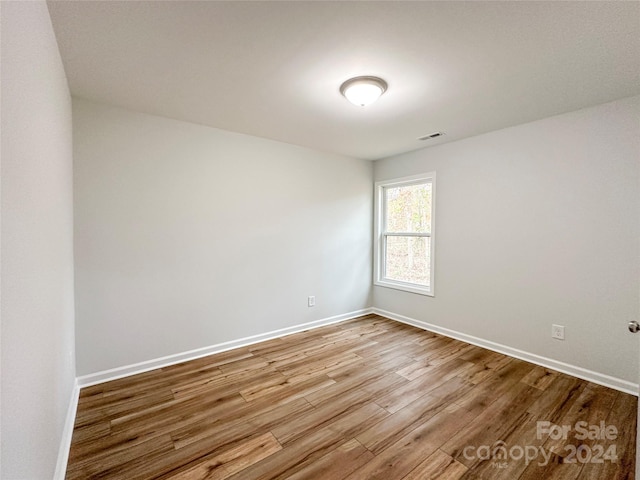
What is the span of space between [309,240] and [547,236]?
255cm

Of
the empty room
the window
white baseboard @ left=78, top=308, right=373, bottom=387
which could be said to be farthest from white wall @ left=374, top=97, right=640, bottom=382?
white baseboard @ left=78, top=308, right=373, bottom=387

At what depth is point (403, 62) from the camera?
180cm

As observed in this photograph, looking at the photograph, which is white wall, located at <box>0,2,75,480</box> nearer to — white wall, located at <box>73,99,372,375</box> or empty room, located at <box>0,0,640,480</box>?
empty room, located at <box>0,0,640,480</box>

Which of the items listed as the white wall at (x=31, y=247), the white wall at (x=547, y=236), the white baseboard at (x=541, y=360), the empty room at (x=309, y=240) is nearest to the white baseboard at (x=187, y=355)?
the empty room at (x=309, y=240)

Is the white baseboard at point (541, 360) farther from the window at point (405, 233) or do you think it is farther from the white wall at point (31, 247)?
the white wall at point (31, 247)

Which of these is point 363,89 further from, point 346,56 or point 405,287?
point 405,287

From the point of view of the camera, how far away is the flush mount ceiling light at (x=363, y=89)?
1.98 metres

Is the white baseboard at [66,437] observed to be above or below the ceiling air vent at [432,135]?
below

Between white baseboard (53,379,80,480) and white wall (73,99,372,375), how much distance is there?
1.03 feet

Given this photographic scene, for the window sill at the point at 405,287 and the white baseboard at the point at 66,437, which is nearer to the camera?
the white baseboard at the point at 66,437

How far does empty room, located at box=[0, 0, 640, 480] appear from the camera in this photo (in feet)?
4.56

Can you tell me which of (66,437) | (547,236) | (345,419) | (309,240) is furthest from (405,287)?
(66,437)

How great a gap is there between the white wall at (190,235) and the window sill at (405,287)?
0.75 meters

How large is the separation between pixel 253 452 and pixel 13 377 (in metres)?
1.28
